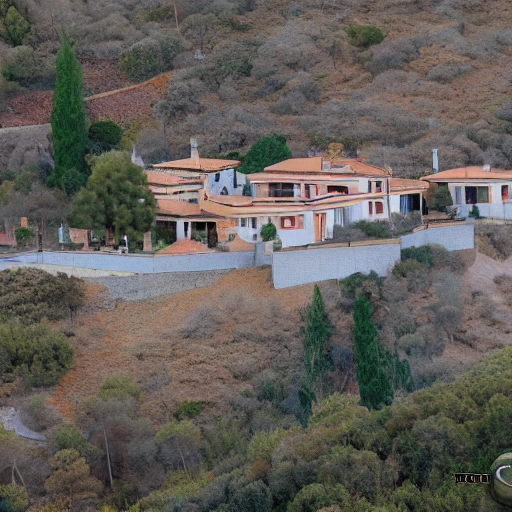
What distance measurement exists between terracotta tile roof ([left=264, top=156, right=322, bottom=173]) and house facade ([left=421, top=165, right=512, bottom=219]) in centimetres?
347

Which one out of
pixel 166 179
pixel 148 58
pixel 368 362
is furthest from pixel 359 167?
pixel 148 58

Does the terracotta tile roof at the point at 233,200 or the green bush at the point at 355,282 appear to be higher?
the terracotta tile roof at the point at 233,200

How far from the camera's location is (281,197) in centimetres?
4481

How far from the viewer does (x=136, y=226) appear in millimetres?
41844

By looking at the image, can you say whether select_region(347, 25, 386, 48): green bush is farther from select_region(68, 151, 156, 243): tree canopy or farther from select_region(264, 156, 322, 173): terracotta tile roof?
select_region(68, 151, 156, 243): tree canopy

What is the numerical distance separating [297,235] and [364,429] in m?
11.3

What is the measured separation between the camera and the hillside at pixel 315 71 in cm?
5262

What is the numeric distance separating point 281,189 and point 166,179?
318 cm

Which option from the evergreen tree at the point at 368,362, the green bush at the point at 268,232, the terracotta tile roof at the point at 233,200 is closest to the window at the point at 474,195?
the terracotta tile roof at the point at 233,200

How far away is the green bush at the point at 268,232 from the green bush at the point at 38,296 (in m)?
5.07

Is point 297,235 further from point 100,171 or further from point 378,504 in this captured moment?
point 378,504

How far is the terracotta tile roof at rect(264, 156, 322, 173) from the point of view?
45312 millimetres

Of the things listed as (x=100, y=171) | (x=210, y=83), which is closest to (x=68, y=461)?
(x=100, y=171)

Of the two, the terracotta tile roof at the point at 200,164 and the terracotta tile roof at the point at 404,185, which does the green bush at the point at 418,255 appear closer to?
the terracotta tile roof at the point at 404,185
